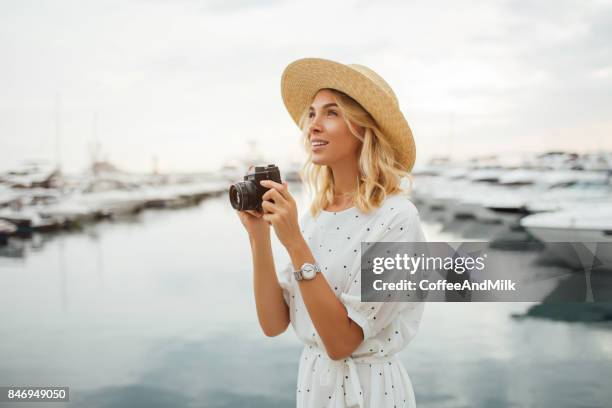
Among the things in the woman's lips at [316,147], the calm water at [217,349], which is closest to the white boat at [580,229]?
the calm water at [217,349]

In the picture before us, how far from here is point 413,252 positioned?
1003mm

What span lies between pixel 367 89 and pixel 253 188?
0.92 ft

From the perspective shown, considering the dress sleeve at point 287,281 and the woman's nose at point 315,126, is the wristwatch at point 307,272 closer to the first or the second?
the dress sleeve at point 287,281

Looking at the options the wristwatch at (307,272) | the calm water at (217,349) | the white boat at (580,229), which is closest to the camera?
the wristwatch at (307,272)

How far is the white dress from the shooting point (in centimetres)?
99

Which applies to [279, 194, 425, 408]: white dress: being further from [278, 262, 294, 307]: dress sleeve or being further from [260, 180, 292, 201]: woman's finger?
[260, 180, 292, 201]: woman's finger

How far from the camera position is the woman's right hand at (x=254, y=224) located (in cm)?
107

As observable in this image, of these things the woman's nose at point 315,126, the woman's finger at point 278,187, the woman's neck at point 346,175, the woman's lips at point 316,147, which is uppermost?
the woman's nose at point 315,126

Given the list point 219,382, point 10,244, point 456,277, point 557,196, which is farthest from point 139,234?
point 456,277

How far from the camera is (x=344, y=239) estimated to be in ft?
3.41

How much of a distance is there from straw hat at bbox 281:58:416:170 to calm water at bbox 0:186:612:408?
0.31 metres

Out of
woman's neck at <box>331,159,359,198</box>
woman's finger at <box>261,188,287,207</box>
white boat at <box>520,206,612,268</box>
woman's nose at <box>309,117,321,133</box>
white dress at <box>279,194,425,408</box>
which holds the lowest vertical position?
white dress at <box>279,194,425,408</box>

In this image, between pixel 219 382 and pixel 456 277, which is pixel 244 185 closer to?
pixel 456 277
